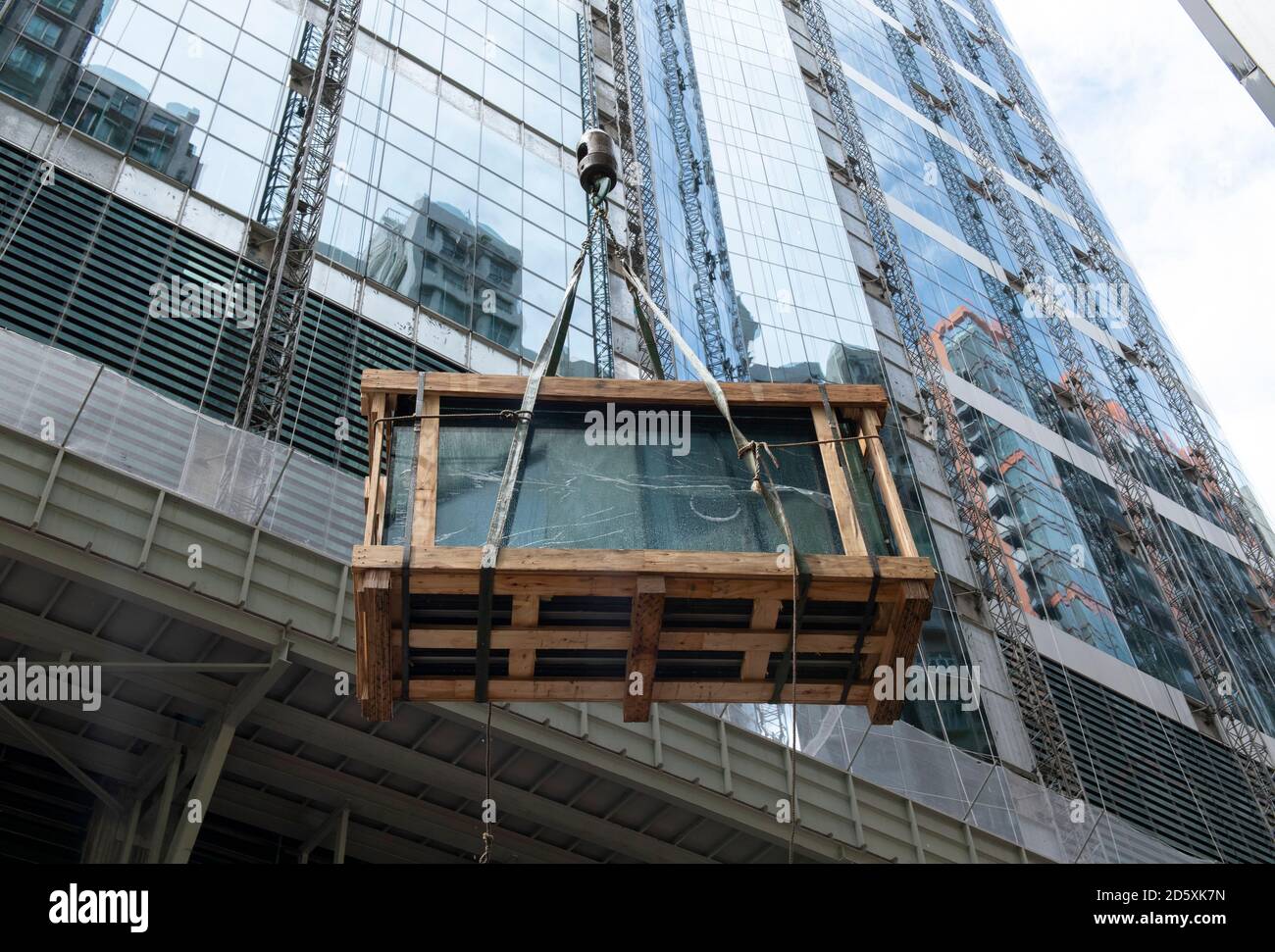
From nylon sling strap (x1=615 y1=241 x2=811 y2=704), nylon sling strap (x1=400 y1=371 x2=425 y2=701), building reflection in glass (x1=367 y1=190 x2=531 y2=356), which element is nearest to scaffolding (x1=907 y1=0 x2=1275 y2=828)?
building reflection in glass (x1=367 y1=190 x2=531 y2=356)

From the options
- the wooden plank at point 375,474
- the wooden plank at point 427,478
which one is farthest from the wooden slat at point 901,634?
the wooden plank at point 375,474

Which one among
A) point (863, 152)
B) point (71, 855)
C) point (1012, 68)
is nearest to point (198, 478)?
point (71, 855)

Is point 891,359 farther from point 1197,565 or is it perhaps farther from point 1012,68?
point 1012,68

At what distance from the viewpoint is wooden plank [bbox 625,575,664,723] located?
17.5 feet

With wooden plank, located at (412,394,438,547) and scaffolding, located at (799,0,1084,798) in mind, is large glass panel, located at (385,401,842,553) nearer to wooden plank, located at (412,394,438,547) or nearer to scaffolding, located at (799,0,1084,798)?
wooden plank, located at (412,394,438,547)

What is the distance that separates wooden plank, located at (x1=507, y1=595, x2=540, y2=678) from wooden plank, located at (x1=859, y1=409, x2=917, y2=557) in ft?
6.27

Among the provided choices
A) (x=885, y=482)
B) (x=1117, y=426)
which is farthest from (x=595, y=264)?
(x=885, y=482)

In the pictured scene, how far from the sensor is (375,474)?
19.4 feet

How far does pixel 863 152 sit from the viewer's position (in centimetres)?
3716

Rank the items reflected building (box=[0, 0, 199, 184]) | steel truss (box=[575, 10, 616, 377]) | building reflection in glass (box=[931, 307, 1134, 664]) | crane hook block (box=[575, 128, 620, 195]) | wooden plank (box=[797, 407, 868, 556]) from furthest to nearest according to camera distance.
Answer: building reflection in glass (box=[931, 307, 1134, 664]) < steel truss (box=[575, 10, 616, 377]) < reflected building (box=[0, 0, 199, 184]) < crane hook block (box=[575, 128, 620, 195]) < wooden plank (box=[797, 407, 868, 556])

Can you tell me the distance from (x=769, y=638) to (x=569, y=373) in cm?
1642

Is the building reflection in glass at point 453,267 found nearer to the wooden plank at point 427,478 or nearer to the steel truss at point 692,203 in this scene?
the steel truss at point 692,203

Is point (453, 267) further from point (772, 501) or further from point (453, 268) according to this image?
point (772, 501)
